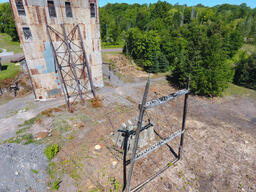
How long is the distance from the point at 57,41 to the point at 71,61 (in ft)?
9.61

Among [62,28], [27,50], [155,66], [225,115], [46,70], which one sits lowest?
[225,115]

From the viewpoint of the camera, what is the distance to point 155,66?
32.9 metres

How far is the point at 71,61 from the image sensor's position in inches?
748

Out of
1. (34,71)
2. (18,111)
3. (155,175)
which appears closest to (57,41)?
(34,71)

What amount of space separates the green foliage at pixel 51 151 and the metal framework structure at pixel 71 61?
6.60 m

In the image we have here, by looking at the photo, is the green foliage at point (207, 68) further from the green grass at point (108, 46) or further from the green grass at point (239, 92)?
the green grass at point (108, 46)

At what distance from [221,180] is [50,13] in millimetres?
22812

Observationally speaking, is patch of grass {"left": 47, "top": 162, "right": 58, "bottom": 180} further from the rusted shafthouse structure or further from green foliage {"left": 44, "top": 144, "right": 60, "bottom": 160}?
the rusted shafthouse structure

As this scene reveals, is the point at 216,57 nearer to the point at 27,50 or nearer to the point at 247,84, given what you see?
the point at 247,84

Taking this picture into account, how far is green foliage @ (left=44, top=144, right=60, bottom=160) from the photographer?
484 inches

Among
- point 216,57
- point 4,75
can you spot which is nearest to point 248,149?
point 216,57

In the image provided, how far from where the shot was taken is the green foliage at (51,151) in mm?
12303

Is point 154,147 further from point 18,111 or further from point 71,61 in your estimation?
point 18,111

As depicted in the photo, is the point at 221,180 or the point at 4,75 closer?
the point at 221,180
